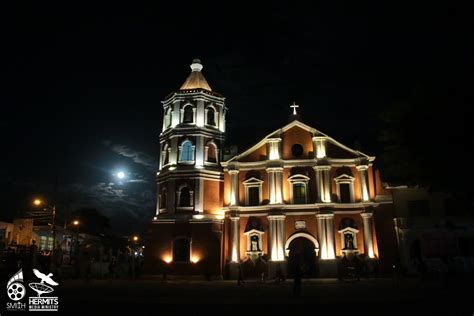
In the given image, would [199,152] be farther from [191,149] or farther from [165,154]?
[165,154]

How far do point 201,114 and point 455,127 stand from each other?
2401 cm

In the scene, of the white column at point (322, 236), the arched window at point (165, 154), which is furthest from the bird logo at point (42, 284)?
the arched window at point (165, 154)

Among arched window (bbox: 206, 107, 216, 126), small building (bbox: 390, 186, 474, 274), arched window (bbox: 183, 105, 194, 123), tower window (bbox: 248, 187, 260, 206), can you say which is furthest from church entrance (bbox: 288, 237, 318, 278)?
arched window (bbox: 183, 105, 194, 123)

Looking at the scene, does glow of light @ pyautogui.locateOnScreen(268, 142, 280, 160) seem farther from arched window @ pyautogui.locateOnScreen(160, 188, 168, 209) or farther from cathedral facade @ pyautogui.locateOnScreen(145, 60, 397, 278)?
arched window @ pyautogui.locateOnScreen(160, 188, 168, 209)

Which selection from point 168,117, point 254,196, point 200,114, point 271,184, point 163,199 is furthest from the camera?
point 168,117

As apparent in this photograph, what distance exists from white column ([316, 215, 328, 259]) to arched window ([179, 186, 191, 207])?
32.9 ft

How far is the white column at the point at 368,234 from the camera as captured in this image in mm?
30714

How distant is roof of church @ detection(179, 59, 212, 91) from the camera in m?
36.7

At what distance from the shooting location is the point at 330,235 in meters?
31.4

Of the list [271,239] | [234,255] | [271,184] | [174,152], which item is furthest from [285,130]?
[234,255]

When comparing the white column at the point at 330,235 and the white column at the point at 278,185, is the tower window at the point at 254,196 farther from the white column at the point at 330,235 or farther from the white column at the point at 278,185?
the white column at the point at 330,235

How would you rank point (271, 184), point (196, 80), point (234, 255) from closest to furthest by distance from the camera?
point (234, 255) → point (271, 184) → point (196, 80)

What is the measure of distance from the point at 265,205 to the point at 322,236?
189 inches

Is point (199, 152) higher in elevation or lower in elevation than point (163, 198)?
higher
